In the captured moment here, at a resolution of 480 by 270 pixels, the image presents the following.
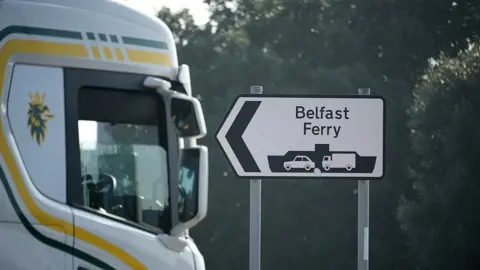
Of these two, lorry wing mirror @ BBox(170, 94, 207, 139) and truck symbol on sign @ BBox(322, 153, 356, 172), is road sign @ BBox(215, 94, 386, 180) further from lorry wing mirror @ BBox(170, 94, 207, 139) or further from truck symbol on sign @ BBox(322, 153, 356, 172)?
lorry wing mirror @ BBox(170, 94, 207, 139)

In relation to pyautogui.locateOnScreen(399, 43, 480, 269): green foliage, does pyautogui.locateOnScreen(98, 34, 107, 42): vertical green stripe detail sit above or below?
above

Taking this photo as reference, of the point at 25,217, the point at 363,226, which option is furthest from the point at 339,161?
the point at 25,217

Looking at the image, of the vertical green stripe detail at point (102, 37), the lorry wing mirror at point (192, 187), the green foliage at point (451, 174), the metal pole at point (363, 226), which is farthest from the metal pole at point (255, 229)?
the green foliage at point (451, 174)

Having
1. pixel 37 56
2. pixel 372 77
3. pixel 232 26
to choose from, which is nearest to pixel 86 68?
pixel 37 56

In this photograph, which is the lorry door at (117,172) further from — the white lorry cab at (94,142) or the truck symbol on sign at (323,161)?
the truck symbol on sign at (323,161)

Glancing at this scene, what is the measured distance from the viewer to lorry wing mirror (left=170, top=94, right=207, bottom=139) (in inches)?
215

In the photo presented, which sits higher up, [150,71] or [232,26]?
[232,26]

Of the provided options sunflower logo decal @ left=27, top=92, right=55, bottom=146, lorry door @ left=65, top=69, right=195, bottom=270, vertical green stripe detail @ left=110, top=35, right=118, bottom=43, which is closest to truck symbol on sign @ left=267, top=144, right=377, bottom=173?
lorry door @ left=65, top=69, right=195, bottom=270

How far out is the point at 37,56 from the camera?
500 centimetres

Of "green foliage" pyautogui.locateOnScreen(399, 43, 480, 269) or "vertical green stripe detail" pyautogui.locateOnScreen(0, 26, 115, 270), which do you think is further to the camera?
"green foliage" pyautogui.locateOnScreen(399, 43, 480, 269)

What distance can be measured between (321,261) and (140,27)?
109 ft

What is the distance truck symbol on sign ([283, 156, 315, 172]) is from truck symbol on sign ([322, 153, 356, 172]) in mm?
103

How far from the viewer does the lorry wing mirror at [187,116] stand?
545 centimetres

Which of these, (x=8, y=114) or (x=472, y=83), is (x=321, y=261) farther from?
(x=8, y=114)
